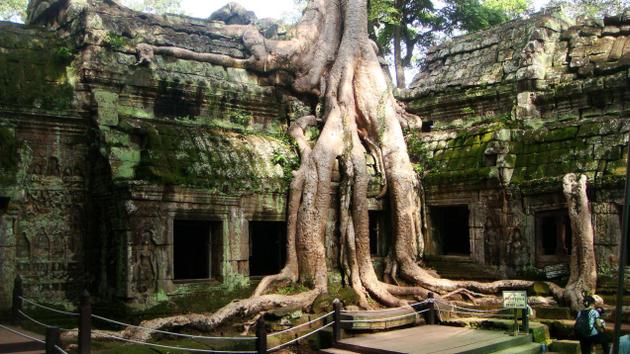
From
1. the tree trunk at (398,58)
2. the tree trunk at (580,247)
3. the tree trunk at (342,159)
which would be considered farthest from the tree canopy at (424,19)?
the tree trunk at (580,247)

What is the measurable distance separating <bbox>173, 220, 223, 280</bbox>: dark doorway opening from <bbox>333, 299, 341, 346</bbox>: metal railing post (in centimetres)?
225

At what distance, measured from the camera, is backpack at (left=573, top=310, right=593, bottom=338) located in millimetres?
7766

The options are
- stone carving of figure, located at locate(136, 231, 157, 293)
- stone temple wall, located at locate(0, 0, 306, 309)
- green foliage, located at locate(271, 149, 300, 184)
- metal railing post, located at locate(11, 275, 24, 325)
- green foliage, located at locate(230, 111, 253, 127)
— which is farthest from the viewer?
green foliage, located at locate(230, 111, 253, 127)

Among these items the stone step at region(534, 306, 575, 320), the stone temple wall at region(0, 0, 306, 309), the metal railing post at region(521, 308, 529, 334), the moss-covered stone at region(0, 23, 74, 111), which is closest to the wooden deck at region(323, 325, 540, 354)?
the metal railing post at region(521, 308, 529, 334)

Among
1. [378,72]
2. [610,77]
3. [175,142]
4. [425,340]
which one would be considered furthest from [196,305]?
[610,77]

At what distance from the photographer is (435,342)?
27.8ft

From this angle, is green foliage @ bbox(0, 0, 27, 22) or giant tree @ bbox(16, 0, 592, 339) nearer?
giant tree @ bbox(16, 0, 592, 339)

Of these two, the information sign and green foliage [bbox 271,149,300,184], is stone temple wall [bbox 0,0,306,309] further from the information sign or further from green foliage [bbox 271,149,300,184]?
the information sign

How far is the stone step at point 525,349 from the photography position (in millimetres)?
8452

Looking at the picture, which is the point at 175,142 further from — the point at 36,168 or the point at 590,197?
the point at 590,197

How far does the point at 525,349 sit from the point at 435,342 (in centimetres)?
121

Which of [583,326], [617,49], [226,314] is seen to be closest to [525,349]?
[583,326]

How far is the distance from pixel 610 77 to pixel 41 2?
9794mm

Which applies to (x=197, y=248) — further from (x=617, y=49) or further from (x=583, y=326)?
(x=617, y=49)
